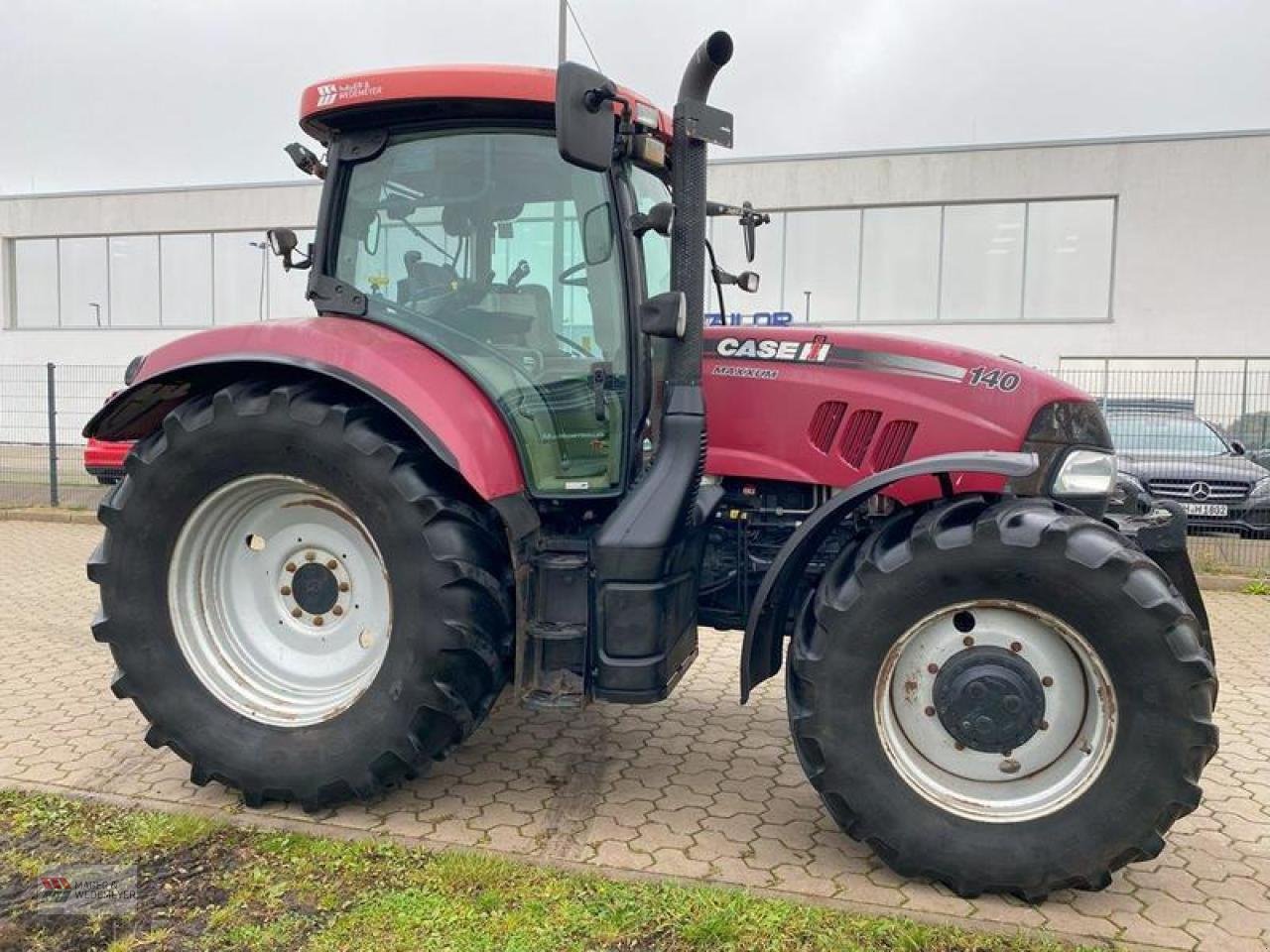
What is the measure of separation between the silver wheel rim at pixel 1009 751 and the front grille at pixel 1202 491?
8.06m

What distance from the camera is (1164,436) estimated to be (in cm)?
1045

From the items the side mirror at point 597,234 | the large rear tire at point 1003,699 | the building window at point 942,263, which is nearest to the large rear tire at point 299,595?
the side mirror at point 597,234

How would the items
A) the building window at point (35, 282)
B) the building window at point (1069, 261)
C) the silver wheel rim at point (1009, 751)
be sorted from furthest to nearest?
the building window at point (35, 282)
the building window at point (1069, 261)
the silver wheel rim at point (1009, 751)

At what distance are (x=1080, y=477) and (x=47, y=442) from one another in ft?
40.9

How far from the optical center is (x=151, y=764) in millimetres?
3756

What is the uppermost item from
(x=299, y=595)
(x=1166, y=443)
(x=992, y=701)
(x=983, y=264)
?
(x=983, y=264)

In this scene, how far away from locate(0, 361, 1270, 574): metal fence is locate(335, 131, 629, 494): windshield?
7.69 meters

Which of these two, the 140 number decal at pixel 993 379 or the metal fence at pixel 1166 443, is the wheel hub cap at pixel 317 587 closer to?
the 140 number decal at pixel 993 379

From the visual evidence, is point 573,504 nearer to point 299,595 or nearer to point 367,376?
point 367,376

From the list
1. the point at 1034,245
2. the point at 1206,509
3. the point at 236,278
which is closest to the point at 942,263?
the point at 1034,245

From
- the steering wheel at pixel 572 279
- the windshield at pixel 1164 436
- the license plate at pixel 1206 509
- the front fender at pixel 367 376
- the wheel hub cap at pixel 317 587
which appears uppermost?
the steering wheel at pixel 572 279

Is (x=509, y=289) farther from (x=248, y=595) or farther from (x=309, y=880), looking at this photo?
(x=309, y=880)

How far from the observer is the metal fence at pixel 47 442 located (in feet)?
38.7

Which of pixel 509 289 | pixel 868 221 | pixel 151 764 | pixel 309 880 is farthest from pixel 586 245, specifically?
pixel 868 221
